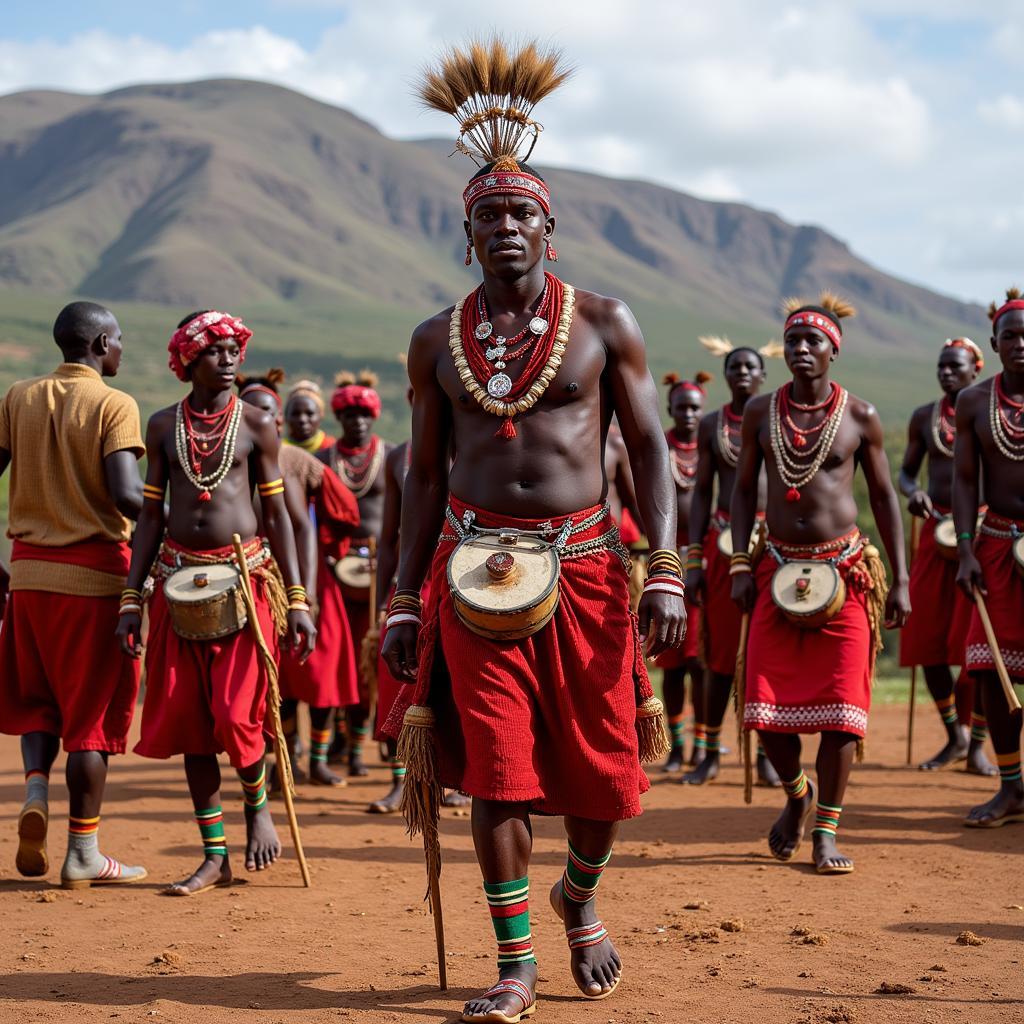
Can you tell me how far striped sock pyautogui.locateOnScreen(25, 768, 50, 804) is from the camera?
248 inches

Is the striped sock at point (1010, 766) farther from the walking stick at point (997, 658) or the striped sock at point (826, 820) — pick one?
the striped sock at point (826, 820)

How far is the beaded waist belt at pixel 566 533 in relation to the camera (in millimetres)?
4723

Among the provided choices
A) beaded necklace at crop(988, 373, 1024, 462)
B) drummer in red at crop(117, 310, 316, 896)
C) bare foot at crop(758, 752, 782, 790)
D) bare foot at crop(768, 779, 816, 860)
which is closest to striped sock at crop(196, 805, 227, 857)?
drummer in red at crop(117, 310, 316, 896)

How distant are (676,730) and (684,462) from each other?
6.10ft

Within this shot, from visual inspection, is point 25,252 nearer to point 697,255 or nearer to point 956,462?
point 697,255

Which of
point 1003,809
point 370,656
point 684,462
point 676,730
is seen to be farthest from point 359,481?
point 1003,809

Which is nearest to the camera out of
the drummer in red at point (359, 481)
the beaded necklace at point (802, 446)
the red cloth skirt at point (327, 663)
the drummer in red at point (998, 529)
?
the beaded necklace at point (802, 446)

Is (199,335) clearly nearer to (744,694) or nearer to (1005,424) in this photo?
(744,694)

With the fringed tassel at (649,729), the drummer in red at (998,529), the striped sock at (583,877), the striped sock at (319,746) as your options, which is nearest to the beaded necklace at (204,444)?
the fringed tassel at (649,729)

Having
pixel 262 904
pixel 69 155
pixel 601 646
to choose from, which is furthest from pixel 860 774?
pixel 69 155

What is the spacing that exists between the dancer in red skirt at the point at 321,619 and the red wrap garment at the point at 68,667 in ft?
7.89

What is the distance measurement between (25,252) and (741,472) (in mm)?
133962

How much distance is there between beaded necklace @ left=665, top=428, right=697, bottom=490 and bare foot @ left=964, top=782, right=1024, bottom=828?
130 inches

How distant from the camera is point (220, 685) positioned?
6426mm
